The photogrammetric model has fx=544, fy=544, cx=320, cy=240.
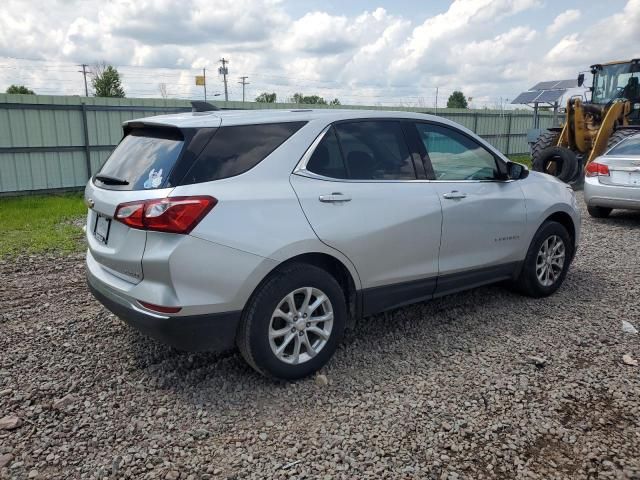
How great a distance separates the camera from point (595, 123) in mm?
14148

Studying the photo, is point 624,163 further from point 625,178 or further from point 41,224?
point 41,224

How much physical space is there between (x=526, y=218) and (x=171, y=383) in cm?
329

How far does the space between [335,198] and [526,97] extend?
1658cm

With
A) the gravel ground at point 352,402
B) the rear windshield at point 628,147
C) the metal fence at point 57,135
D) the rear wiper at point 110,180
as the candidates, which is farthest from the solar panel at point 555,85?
the rear wiper at point 110,180

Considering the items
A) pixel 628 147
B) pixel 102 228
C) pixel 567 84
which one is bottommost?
pixel 102 228

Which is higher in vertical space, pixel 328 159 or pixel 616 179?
pixel 328 159

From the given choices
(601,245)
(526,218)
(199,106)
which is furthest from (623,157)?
(199,106)

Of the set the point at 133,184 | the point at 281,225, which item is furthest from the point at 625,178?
the point at 133,184

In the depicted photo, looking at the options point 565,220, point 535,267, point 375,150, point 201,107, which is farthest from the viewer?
point 565,220

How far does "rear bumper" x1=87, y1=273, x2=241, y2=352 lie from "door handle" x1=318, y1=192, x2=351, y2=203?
902 mm

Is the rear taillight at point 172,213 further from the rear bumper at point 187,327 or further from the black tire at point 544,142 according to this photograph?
the black tire at point 544,142

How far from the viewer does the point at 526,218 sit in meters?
4.84

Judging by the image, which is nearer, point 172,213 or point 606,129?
point 172,213

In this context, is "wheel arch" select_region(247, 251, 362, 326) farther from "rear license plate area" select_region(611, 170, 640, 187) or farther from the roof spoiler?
"rear license plate area" select_region(611, 170, 640, 187)
